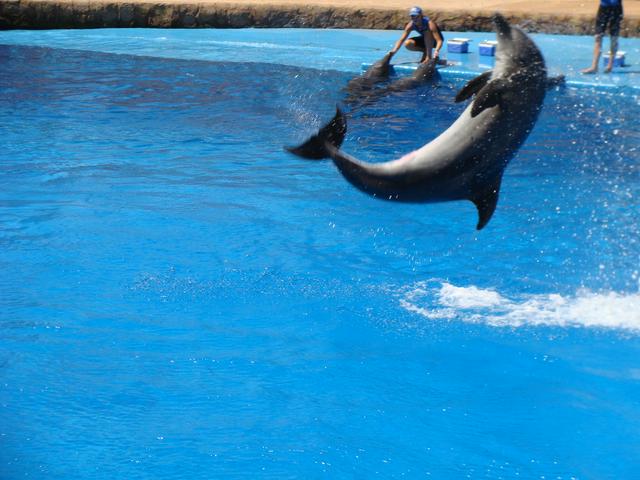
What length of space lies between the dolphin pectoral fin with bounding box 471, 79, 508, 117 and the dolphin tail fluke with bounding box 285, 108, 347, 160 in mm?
616

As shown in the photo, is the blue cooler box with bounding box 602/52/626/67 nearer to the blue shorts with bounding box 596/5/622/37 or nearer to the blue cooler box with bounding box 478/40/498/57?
the blue shorts with bounding box 596/5/622/37

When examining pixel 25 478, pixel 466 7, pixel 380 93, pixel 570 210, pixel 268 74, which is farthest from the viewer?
pixel 466 7

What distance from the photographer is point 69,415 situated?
439 cm

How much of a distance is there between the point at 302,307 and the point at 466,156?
6.06 ft

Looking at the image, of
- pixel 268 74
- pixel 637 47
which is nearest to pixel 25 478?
pixel 268 74

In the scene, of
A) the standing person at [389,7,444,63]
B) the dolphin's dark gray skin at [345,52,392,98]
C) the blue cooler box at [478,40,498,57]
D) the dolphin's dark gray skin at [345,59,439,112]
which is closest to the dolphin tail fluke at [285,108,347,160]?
the dolphin's dark gray skin at [345,59,439,112]

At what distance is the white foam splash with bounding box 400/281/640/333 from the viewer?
5.37 m

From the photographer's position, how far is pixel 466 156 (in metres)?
4.10

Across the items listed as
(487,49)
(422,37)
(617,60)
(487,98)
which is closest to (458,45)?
(487,49)

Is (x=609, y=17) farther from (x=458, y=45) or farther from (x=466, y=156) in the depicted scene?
(x=466, y=156)

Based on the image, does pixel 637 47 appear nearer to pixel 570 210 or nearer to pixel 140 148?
pixel 570 210

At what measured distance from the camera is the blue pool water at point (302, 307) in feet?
13.8

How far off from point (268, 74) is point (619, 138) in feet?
Answer: 17.1

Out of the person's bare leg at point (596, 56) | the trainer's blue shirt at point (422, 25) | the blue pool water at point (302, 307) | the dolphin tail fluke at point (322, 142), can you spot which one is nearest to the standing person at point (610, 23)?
the person's bare leg at point (596, 56)
